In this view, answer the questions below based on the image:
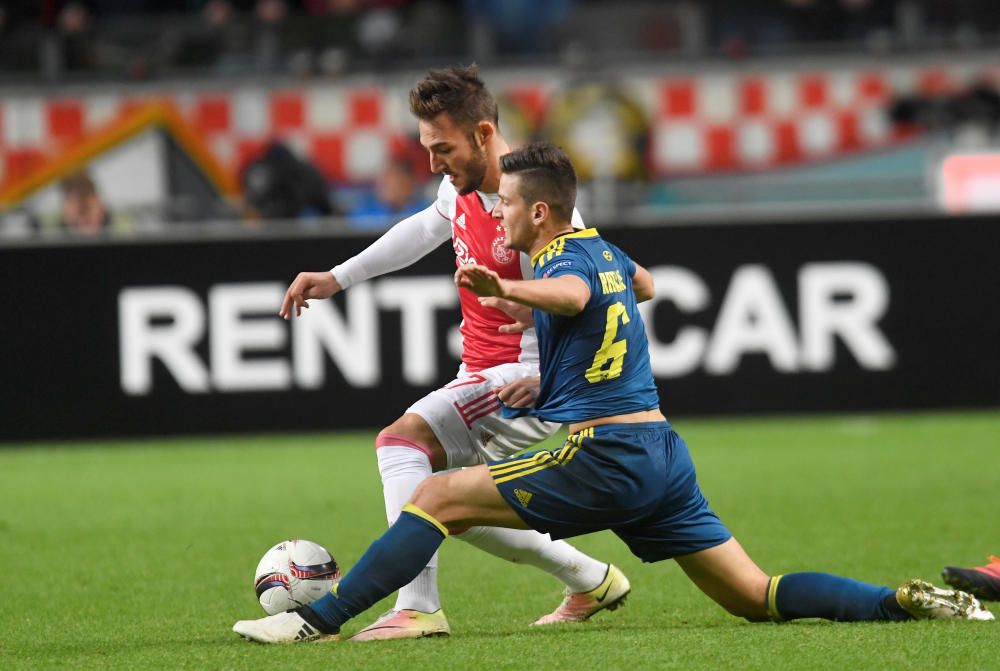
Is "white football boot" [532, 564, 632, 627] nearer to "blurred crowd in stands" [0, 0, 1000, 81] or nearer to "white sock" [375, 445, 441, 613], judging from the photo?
"white sock" [375, 445, 441, 613]

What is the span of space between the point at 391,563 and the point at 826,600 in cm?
126

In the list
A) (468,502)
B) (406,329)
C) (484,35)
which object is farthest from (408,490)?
(484,35)

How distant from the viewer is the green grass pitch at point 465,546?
4.58m

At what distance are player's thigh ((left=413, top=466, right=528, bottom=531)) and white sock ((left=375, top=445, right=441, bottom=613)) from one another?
0.28 meters

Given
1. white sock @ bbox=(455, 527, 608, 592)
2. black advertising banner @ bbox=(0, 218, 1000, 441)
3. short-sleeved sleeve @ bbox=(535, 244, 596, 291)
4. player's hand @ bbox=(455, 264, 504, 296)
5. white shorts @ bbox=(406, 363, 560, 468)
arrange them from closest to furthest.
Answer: player's hand @ bbox=(455, 264, 504, 296)
short-sleeved sleeve @ bbox=(535, 244, 596, 291)
white shorts @ bbox=(406, 363, 560, 468)
white sock @ bbox=(455, 527, 608, 592)
black advertising banner @ bbox=(0, 218, 1000, 441)

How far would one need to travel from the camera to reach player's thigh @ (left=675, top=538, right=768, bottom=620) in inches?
189

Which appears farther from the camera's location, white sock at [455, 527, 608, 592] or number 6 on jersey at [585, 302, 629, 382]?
white sock at [455, 527, 608, 592]

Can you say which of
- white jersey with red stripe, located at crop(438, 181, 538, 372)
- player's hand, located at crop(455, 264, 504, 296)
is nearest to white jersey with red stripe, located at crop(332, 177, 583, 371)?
white jersey with red stripe, located at crop(438, 181, 538, 372)

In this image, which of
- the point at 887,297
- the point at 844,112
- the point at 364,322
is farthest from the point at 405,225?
the point at 844,112

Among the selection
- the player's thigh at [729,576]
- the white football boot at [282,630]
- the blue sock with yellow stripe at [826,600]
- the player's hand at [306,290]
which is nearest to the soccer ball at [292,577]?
the white football boot at [282,630]

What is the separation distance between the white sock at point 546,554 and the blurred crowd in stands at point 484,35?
373 inches

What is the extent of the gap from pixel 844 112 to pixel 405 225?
9606 mm

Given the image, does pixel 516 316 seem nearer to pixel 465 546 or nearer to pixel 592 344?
pixel 592 344

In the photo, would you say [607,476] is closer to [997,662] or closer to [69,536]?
[997,662]
